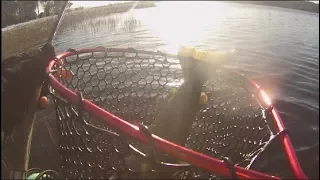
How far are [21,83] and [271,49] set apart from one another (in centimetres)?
Result: 1400

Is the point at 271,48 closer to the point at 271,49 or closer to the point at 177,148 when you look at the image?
the point at 271,49

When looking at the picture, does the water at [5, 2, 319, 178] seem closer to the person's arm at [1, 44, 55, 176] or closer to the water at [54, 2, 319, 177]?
the water at [54, 2, 319, 177]

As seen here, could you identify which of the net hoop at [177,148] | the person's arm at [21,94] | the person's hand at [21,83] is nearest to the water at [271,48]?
the net hoop at [177,148]

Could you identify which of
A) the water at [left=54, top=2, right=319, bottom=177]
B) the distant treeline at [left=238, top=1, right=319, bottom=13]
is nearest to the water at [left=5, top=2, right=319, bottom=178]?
the water at [left=54, top=2, right=319, bottom=177]

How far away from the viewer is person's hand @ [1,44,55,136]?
1.92m

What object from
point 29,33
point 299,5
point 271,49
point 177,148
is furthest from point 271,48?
point 299,5

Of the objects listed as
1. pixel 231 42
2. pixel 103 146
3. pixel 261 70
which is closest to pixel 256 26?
pixel 231 42

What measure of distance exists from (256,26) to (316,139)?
18.3 metres

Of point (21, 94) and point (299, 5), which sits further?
point (299, 5)

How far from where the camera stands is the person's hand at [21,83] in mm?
1924

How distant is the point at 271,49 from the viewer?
1452 cm

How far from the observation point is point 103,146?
346 centimetres

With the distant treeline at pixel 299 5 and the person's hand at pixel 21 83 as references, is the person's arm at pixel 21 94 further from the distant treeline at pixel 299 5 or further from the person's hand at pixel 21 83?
the distant treeline at pixel 299 5

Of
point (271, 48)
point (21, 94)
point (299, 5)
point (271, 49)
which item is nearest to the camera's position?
point (21, 94)
